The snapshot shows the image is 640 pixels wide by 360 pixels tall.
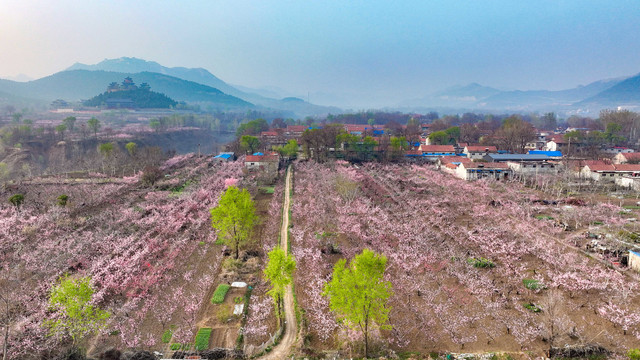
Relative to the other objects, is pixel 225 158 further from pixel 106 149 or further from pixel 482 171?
pixel 482 171

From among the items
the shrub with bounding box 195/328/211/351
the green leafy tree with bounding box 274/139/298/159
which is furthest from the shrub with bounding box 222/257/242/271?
the green leafy tree with bounding box 274/139/298/159

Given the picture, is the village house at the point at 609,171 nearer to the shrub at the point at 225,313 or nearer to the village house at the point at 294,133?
the shrub at the point at 225,313

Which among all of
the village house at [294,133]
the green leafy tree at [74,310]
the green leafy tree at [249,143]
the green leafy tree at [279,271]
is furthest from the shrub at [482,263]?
the village house at [294,133]

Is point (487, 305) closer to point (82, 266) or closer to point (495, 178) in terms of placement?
point (82, 266)

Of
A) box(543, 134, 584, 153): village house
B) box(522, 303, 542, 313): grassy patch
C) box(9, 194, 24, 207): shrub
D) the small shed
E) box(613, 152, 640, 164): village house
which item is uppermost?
box(543, 134, 584, 153): village house

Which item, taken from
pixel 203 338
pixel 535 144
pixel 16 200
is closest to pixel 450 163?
pixel 535 144

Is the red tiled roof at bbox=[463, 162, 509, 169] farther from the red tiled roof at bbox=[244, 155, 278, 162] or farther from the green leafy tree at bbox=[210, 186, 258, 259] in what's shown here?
the green leafy tree at bbox=[210, 186, 258, 259]
